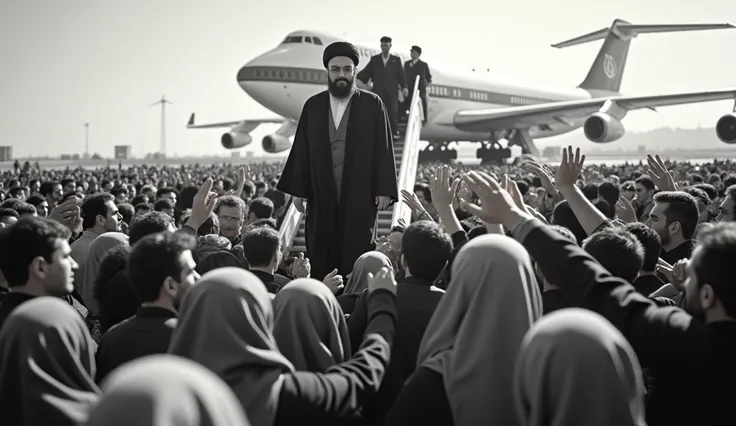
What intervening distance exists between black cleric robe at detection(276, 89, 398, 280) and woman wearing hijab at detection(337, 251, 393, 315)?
2.25 metres

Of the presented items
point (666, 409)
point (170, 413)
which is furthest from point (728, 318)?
point (170, 413)

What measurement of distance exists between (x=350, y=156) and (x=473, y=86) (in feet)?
78.9

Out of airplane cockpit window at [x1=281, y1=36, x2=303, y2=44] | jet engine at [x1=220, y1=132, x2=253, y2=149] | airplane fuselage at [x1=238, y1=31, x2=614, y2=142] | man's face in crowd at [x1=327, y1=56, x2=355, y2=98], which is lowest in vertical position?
jet engine at [x1=220, y1=132, x2=253, y2=149]

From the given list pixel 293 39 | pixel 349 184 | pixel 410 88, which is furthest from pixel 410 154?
pixel 293 39

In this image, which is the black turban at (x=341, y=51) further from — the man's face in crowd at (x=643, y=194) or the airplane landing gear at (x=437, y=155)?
the airplane landing gear at (x=437, y=155)

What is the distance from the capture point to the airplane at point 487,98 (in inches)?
889

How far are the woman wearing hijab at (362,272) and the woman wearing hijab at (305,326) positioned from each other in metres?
1.08

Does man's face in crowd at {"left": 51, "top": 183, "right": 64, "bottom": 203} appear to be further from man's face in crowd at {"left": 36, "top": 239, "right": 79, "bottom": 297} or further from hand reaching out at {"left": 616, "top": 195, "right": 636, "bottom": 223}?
man's face in crowd at {"left": 36, "top": 239, "right": 79, "bottom": 297}

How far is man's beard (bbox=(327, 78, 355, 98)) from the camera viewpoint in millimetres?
6350

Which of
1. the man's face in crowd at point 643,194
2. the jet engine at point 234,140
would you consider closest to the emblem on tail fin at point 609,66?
the jet engine at point 234,140

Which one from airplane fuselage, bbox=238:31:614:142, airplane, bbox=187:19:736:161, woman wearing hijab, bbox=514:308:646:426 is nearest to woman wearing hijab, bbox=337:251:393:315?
woman wearing hijab, bbox=514:308:646:426

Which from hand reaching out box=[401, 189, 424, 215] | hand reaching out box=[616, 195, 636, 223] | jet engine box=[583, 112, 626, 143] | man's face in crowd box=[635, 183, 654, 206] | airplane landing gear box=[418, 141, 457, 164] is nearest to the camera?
hand reaching out box=[401, 189, 424, 215]

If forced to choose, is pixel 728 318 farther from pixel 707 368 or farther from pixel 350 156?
pixel 350 156

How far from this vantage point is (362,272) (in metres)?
4.05
